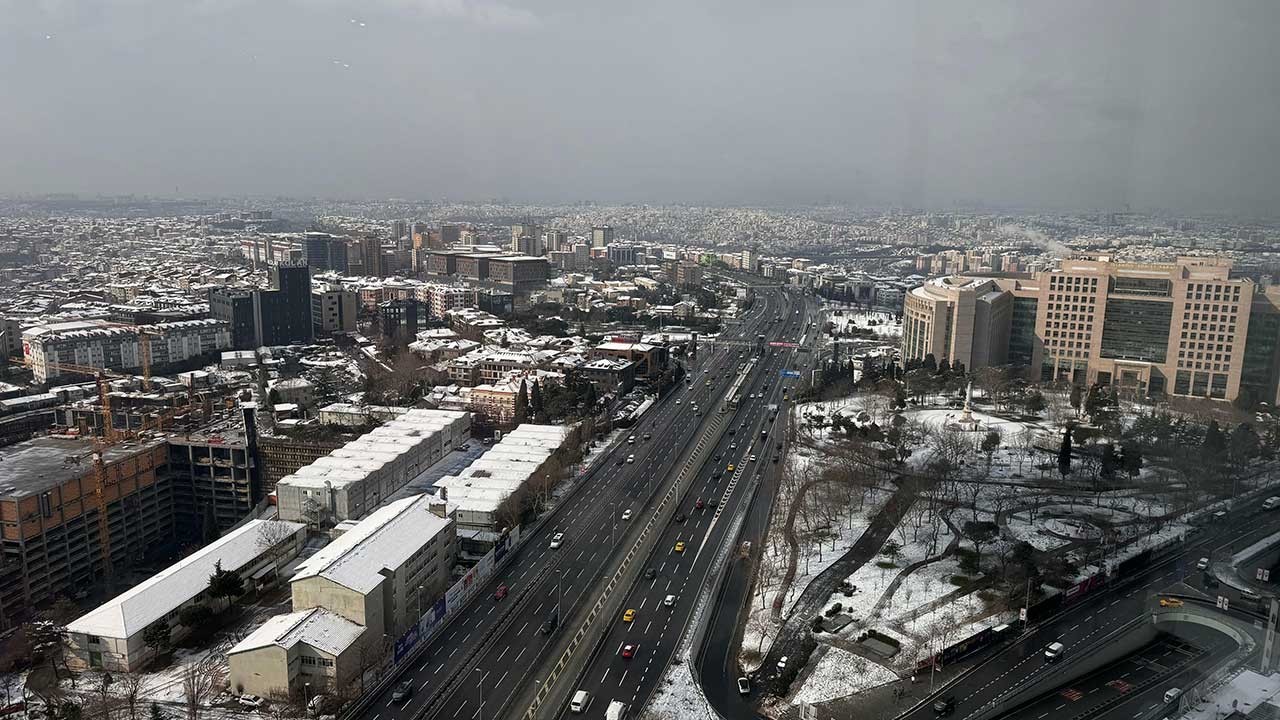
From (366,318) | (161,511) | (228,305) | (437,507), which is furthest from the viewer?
(366,318)

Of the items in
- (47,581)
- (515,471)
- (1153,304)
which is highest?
(1153,304)

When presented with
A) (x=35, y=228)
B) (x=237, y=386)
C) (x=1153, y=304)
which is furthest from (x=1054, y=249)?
(x=35, y=228)

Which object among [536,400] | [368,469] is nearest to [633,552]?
[368,469]

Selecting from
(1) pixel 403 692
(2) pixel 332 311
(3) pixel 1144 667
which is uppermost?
(2) pixel 332 311

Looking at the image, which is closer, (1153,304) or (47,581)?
(47,581)

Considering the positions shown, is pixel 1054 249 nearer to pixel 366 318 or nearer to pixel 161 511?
pixel 161 511

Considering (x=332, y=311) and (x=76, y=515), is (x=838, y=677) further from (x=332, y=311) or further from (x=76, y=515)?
(x=332, y=311)

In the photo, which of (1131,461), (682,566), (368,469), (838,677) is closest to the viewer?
(838,677)

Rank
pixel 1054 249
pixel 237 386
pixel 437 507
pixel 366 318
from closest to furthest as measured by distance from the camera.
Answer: pixel 437 507 → pixel 1054 249 → pixel 237 386 → pixel 366 318
